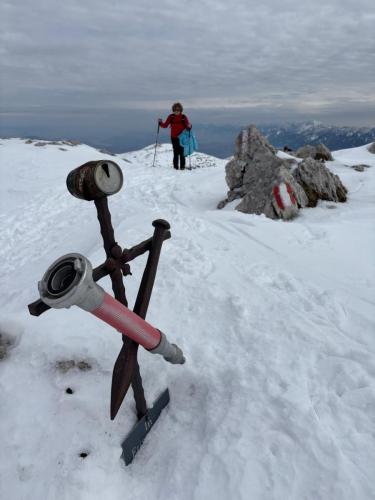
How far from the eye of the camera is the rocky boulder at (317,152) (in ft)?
72.6

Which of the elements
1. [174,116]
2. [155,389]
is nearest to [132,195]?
[174,116]

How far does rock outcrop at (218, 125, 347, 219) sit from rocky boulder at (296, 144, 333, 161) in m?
7.13

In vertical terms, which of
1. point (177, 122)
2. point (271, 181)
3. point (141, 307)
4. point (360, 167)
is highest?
point (177, 122)

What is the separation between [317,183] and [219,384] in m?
11.6

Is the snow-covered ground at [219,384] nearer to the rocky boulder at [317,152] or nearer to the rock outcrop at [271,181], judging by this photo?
the rock outcrop at [271,181]

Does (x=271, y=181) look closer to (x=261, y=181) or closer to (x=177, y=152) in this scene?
(x=261, y=181)

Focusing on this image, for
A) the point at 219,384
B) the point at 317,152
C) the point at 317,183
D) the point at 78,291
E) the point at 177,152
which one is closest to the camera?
the point at 78,291

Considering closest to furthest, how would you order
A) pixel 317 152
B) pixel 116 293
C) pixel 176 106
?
1. pixel 116 293
2. pixel 176 106
3. pixel 317 152

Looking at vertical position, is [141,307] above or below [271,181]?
above

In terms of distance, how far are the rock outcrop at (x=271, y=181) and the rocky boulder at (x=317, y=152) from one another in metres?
7.13

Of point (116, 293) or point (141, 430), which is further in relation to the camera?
point (141, 430)

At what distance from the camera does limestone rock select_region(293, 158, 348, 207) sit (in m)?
13.9

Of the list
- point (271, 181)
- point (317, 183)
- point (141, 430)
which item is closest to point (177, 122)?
point (271, 181)

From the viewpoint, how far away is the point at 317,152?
74.4 ft
